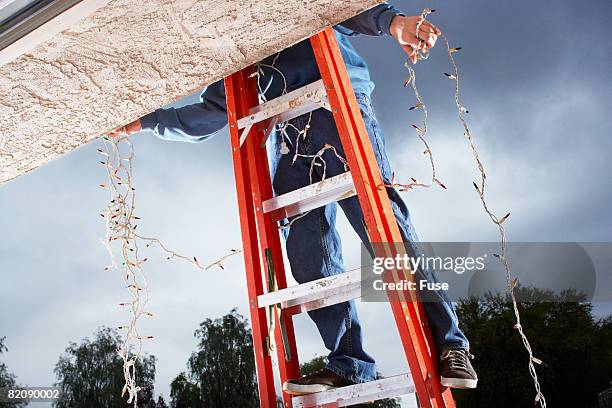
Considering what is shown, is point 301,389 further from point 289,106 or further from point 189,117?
point 189,117

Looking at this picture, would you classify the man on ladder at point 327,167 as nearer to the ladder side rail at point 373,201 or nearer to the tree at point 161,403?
the ladder side rail at point 373,201

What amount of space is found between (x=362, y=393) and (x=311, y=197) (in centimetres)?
52

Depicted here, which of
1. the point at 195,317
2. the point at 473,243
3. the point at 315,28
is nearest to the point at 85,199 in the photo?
the point at 195,317

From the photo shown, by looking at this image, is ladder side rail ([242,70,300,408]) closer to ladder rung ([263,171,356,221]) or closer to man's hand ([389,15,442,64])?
ladder rung ([263,171,356,221])

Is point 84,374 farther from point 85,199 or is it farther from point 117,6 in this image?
point 117,6

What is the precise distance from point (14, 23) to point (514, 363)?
6929 millimetres

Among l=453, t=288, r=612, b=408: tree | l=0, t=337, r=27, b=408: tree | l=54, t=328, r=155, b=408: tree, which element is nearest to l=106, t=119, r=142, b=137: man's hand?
l=54, t=328, r=155, b=408: tree

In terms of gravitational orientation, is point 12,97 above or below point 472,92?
below

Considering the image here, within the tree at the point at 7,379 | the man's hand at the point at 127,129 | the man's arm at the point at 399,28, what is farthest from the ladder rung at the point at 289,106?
the tree at the point at 7,379

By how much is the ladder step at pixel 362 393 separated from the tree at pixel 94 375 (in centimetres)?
504

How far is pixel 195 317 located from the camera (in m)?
6.69

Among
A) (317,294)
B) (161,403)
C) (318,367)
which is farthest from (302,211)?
(161,403)

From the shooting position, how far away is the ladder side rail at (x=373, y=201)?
148 cm

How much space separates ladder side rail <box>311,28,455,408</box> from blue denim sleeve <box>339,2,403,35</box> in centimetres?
12
